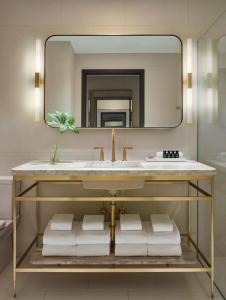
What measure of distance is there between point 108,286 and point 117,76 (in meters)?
1.55

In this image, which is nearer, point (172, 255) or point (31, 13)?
point (172, 255)

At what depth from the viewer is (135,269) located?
6.29 ft

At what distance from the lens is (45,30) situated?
2.46 m

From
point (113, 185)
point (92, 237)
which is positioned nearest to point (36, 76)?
point (113, 185)

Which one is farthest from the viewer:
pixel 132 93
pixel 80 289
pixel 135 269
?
pixel 132 93

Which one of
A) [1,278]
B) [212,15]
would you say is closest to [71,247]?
[1,278]

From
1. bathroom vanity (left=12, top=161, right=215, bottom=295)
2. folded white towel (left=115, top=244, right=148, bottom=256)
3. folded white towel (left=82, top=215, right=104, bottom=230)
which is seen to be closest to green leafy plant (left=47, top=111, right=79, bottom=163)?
bathroom vanity (left=12, top=161, right=215, bottom=295)

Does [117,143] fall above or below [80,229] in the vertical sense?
above

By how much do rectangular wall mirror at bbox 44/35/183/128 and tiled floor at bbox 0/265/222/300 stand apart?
1.13 m

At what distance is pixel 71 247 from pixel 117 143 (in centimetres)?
90

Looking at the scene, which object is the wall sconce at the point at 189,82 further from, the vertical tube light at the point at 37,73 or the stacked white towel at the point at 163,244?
the vertical tube light at the point at 37,73

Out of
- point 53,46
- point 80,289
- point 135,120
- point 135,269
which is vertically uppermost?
point 53,46

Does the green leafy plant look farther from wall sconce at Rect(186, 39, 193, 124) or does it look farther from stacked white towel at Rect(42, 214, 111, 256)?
wall sconce at Rect(186, 39, 193, 124)

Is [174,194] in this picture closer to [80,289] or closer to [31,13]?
[80,289]
